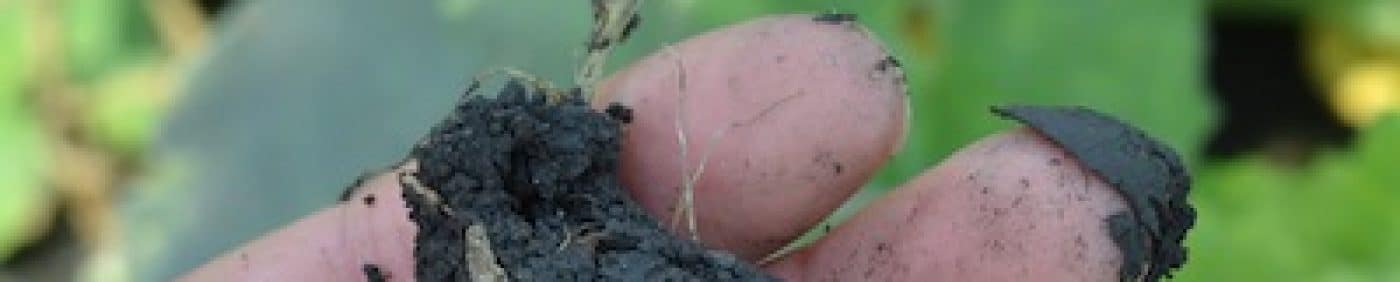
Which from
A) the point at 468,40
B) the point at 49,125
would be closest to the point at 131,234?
the point at 468,40

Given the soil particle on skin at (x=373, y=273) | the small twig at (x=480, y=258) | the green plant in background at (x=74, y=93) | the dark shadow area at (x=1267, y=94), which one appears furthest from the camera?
the dark shadow area at (x=1267, y=94)

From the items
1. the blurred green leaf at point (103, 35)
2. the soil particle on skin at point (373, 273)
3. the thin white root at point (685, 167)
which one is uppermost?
the blurred green leaf at point (103, 35)

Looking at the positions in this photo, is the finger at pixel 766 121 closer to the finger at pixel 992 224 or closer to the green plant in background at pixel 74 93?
the finger at pixel 992 224

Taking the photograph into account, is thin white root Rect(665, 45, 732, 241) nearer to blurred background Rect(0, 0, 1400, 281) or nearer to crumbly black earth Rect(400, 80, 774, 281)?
crumbly black earth Rect(400, 80, 774, 281)

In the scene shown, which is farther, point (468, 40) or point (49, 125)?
point (49, 125)

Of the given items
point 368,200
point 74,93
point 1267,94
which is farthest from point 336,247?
point 1267,94

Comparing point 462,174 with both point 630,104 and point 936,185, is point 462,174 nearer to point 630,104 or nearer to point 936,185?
point 630,104

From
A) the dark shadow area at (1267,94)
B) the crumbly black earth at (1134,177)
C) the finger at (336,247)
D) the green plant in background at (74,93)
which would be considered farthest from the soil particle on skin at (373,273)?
the dark shadow area at (1267,94)

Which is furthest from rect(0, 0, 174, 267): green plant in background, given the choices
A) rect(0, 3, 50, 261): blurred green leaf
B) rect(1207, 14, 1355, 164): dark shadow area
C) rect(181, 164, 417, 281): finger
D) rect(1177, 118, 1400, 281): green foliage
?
rect(1207, 14, 1355, 164): dark shadow area
